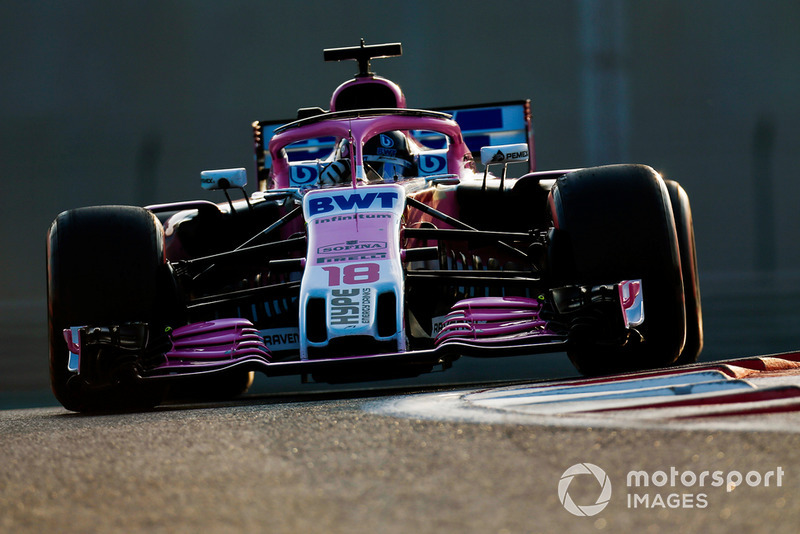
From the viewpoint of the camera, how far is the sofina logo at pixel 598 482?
1640mm

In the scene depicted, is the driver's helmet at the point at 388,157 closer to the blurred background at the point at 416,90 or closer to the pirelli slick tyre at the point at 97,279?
the pirelli slick tyre at the point at 97,279

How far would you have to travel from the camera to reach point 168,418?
3400mm

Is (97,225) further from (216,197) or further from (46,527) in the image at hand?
(216,197)

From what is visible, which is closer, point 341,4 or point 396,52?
point 396,52

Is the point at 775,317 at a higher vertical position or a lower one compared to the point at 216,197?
lower

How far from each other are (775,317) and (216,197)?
6887mm

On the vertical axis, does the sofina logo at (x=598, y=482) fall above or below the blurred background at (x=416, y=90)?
below

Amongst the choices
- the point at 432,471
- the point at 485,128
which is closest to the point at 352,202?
the point at 432,471

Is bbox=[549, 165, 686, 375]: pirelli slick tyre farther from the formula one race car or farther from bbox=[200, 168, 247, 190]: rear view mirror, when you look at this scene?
bbox=[200, 168, 247, 190]: rear view mirror

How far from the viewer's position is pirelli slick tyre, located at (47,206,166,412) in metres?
4.06

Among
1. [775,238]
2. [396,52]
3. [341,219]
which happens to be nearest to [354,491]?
[341,219]
